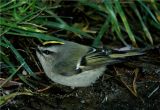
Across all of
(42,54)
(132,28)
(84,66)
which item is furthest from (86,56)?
(132,28)

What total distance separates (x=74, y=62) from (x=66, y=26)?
0.53 m

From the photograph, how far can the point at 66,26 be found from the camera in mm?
4551

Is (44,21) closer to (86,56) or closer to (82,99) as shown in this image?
(86,56)

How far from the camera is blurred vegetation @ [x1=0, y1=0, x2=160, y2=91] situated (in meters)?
4.25

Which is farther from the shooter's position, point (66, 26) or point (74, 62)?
point (66, 26)

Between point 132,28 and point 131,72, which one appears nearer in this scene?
point 131,72

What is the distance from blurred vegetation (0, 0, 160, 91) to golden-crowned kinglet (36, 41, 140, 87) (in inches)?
7.0

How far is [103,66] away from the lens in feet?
13.6

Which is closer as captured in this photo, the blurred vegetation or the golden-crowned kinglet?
the golden-crowned kinglet

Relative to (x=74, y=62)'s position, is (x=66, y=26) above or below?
above

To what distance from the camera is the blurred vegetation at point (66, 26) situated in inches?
167

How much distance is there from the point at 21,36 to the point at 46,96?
81 centimetres

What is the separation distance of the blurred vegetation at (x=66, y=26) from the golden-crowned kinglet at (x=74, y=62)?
18cm

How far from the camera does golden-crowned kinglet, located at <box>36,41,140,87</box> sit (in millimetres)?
4090
